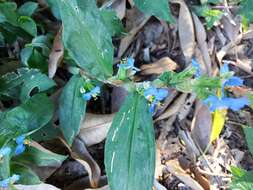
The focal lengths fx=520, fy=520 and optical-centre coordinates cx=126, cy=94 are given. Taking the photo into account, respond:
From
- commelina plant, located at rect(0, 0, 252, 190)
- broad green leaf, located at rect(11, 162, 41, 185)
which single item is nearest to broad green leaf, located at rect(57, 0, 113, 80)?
commelina plant, located at rect(0, 0, 252, 190)

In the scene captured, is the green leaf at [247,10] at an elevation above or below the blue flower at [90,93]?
above

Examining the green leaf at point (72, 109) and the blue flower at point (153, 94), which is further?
the green leaf at point (72, 109)

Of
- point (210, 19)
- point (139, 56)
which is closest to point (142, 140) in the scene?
point (139, 56)

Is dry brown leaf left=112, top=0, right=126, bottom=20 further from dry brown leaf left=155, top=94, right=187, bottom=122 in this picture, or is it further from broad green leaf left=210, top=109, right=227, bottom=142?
broad green leaf left=210, top=109, right=227, bottom=142

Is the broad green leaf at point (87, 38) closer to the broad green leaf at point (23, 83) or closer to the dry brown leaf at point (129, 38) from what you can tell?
the broad green leaf at point (23, 83)

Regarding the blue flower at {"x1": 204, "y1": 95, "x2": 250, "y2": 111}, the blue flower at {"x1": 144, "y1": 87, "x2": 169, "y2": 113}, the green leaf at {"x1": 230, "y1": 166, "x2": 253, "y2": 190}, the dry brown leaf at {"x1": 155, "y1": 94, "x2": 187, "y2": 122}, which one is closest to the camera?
the blue flower at {"x1": 204, "y1": 95, "x2": 250, "y2": 111}

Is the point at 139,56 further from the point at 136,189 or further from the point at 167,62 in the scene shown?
the point at 136,189

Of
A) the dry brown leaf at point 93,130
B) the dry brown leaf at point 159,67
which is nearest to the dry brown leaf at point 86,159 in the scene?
the dry brown leaf at point 93,130

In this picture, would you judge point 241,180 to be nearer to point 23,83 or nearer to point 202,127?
point 202,127
